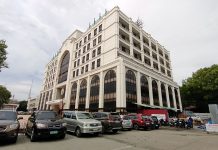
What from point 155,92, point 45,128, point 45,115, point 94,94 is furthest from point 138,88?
point 45,128

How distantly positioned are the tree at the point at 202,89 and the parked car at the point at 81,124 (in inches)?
1647

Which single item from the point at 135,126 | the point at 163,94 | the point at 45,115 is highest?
the point at 163,94

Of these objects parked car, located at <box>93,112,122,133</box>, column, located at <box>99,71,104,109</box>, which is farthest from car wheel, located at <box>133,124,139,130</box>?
column, located at <box>99,71,104,109</box>

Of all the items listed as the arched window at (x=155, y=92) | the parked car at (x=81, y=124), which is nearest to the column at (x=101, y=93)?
the arched window at (x=155, y=92)

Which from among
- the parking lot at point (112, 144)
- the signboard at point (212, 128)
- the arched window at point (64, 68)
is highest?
the arched window at point (64, 68)

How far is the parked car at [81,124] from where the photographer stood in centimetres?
1141

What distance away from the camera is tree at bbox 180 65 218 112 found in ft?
143

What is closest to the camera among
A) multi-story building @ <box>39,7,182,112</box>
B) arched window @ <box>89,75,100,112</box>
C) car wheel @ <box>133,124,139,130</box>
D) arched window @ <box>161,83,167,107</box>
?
car wheel @ <box>133,124,139,130</box>

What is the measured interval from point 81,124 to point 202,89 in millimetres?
44735

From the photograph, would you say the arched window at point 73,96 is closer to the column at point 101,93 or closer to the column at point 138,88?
the column at point 101,93

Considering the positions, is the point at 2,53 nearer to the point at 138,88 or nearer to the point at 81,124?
the point at 81,124

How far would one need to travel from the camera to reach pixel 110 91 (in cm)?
3109

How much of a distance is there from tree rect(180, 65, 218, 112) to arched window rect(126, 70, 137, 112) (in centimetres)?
2495

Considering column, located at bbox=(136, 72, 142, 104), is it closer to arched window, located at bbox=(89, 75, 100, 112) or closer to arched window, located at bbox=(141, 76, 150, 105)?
arched window, located at bbox=(141, 76, 150, 105)
